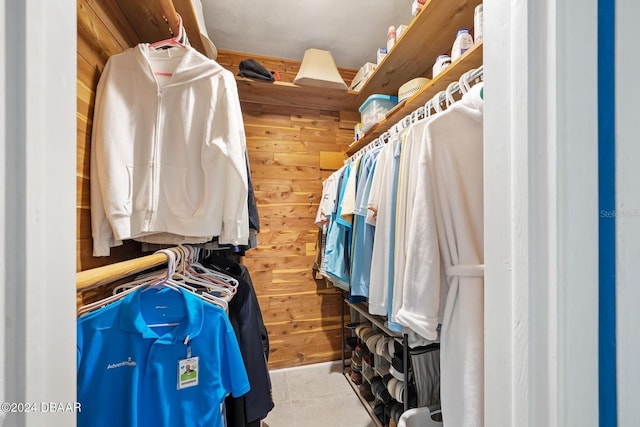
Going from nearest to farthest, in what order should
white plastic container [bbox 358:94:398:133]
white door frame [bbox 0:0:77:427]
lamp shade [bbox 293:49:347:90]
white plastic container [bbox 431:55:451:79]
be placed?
white door frame [bbox 0:0:77:427] → white plastic container [bbox 431:55:451:79] → white plastic container [bbox 358:94:398:133] → lamp shade [bbox 293:49:347:90]

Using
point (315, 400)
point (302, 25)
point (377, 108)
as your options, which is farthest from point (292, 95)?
point (315, 400)

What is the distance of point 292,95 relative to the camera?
2117mm

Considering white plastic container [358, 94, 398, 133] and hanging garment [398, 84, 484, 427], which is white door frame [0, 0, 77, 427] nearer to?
hanging garment [398, 84, 484, 427]

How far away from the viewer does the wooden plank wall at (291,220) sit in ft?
7.20

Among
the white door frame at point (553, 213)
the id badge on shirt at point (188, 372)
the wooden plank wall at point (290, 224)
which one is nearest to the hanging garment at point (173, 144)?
the id badge on shirt at point (188, 372)

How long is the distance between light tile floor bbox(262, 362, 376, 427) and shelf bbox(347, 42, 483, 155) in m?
1.89

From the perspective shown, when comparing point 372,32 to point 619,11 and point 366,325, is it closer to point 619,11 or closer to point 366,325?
point 619,11

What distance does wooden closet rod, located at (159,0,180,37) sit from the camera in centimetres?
92

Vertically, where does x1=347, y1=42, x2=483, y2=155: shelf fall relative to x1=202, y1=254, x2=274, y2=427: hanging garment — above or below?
above

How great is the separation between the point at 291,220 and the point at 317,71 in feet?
3.98

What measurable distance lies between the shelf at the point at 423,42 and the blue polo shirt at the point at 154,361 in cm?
155

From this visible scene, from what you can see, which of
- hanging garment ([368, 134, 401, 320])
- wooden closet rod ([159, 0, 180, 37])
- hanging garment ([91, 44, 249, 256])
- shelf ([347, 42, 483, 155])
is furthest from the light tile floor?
wooden closet rod ([159, 0, 180, 37])

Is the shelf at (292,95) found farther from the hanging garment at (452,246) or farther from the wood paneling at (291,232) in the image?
the hanging garment at (452,246)

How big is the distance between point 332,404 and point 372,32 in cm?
265
